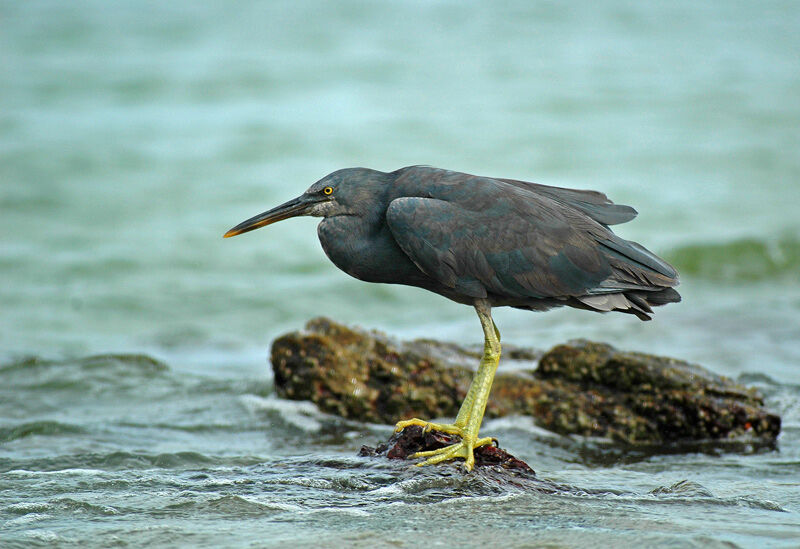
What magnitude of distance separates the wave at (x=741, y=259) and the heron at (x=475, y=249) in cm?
740

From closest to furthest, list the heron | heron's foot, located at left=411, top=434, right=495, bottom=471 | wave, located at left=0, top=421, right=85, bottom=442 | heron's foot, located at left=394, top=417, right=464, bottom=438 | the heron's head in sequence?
heron's foot, located at left=411, top=434, right=495, bottom=471, the heron, heron's foot, located at left=394, top=417, right=464, bottom=438, the heron's head, wave, located at left=0, top=421, right=85, bottom=442

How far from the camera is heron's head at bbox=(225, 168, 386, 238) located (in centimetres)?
534

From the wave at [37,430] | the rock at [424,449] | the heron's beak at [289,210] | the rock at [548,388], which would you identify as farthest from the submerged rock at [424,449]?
the wave at [37,430]

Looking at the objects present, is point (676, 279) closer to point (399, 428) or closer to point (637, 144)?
point (399, 428)

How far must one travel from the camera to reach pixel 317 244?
13.8m

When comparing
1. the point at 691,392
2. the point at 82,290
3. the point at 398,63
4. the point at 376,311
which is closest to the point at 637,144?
the point at 398,63

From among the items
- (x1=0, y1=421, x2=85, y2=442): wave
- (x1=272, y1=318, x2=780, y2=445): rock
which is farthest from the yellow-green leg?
(x1=0, y1=421, x2=85, y2=442): wave

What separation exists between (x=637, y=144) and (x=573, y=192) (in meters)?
12.8

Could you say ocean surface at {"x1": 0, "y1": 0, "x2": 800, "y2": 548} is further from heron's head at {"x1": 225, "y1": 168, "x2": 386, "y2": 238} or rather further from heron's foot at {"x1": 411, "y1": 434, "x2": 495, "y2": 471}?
heron's head at {"x1": 225, "y1": 168, "x2": 386, "y2": 238}

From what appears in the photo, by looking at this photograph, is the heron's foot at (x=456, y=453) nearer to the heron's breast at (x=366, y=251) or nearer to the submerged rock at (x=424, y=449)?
the submerged rock at (x=424, y=449)

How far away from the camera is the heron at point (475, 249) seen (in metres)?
5.12

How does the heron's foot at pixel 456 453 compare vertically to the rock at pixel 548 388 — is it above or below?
below

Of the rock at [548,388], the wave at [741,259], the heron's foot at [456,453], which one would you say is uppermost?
the wave at [741,259]

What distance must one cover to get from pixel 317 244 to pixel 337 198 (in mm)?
8513
